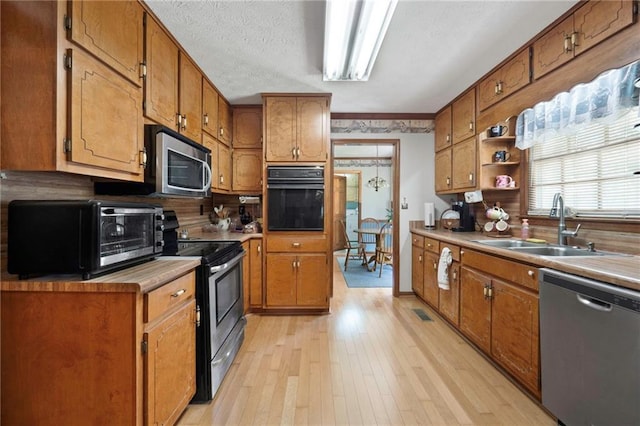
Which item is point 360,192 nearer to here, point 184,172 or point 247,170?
point 247,170

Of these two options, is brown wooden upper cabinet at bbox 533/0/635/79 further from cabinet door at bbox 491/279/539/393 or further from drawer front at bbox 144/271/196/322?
drawer front at bbox 144/271/196/322

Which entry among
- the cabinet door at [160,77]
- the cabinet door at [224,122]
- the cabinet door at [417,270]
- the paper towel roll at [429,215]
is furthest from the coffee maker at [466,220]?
the cabinet door at [160,77]

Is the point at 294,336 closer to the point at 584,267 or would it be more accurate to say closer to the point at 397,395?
the point at 397,395

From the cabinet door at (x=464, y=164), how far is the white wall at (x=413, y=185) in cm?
52

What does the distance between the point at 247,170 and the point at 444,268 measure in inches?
94.5

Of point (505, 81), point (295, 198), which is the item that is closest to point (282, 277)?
point (295, 198)

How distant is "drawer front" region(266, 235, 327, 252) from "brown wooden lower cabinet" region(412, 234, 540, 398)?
4.12 ft

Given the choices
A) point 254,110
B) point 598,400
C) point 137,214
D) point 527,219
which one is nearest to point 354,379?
point 598,400

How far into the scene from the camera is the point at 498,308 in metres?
2.00

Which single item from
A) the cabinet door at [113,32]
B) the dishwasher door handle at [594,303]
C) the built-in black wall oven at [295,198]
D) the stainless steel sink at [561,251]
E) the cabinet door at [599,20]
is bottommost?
the dishwasher door handle at [594,303]

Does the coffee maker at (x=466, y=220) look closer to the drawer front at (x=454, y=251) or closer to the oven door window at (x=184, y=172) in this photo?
the drawer front at (x=454, y=251)

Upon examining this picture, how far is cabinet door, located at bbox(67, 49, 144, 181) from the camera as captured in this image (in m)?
1.23

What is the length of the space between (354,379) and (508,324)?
1089mm

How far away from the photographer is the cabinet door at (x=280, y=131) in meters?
3.12
